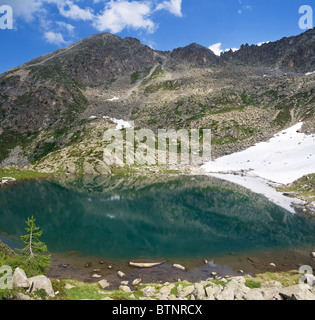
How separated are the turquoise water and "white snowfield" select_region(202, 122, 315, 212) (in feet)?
33.4

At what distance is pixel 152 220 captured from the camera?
162ft

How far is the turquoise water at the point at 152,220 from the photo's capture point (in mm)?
34688

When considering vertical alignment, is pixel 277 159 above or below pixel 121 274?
above

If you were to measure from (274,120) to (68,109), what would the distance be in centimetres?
16615

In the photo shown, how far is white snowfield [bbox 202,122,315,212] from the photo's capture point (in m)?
74.7

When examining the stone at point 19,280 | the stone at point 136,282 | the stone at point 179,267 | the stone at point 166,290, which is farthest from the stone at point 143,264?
the stone at point 19,280

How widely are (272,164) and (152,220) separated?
7169 cm

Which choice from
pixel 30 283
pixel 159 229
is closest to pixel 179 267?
pixel 159 229

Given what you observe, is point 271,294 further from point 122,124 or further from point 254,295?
point 122,124

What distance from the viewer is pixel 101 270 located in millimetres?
26359

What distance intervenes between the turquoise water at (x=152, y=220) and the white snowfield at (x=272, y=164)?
401 inches

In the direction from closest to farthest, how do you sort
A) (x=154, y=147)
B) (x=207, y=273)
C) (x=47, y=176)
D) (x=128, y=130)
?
1. (x=207, y=273)
2. (x=47, y=176)
3. (x=154, y=147)
4. (x=128, y=130)

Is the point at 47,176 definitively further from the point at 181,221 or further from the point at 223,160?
the point at 223,160

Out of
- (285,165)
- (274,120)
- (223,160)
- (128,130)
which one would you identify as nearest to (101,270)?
(285,165)
